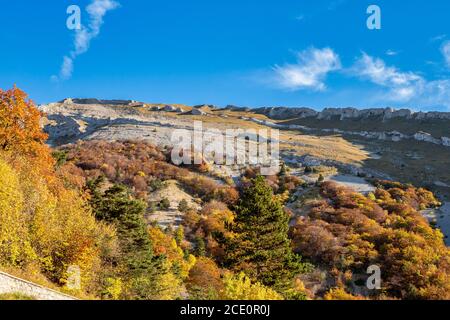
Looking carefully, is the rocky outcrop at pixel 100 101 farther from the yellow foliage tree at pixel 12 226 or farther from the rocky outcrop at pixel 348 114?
the yellow foliage tree at pixel 12 226

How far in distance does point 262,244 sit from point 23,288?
1563 cm

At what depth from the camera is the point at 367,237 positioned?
41625 millimetres

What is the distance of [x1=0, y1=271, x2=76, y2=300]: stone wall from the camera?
1597 centimetres

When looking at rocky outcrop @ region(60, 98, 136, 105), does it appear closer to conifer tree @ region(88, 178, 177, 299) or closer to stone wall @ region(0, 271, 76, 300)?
conifer tree @ region(88, 178, 177, 299)

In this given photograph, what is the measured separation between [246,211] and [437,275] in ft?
56.4

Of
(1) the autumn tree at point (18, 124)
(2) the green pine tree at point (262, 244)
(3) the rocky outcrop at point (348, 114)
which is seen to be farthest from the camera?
(3) the rocky outcrop at point (348, 114)

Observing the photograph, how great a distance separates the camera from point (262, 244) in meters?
27.5

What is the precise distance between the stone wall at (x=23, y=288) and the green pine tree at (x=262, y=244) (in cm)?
1321

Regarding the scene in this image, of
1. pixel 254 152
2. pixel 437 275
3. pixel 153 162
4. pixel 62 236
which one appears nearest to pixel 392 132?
pixel 254 152

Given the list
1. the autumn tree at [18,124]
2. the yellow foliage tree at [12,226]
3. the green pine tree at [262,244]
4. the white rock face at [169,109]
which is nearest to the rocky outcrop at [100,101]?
the white rock face at [169,109]

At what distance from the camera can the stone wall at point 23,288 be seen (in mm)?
15969

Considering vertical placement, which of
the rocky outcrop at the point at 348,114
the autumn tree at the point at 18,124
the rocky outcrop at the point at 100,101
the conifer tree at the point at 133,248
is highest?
the rocky outcrop at the point at 100,101

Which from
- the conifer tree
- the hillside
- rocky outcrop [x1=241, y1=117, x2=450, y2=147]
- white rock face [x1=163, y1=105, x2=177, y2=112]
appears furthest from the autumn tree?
white rock face [x1=163, y1=105, x2=177, y2=112]
